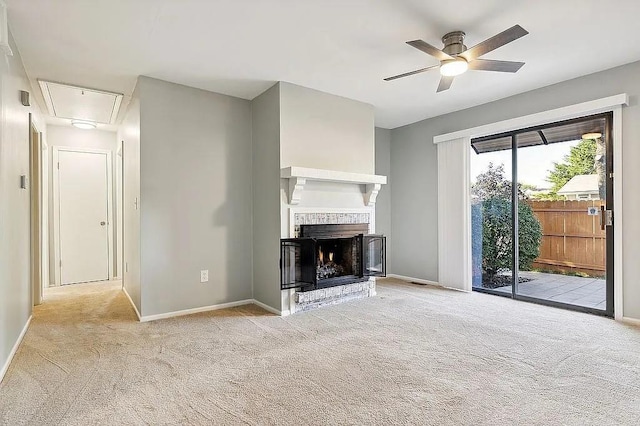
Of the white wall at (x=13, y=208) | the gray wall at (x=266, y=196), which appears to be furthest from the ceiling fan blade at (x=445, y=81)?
the white wall at (x=13, y=208)

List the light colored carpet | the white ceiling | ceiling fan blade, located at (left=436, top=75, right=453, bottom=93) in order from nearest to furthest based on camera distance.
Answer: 1. the light colored carpet
2. the white ceiling
3. ceiling fan blade, located at (left=436, top=75, right=453, bottom=93)

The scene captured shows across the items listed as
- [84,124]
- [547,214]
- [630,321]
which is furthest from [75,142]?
[630,321]

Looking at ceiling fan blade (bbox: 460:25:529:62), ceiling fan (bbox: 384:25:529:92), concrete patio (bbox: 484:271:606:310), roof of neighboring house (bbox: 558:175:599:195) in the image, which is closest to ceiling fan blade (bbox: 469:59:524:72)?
ceiling fan (bbox: 384:25:529:92)

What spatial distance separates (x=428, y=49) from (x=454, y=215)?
274 centimetres

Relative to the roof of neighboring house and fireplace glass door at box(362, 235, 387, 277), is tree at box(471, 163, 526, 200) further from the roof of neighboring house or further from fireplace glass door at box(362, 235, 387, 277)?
fireplace glass door at box(362, 235, 387, 277)

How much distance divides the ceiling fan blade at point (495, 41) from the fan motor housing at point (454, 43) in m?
0.07

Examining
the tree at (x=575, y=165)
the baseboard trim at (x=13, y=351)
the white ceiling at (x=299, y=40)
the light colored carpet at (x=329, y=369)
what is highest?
the white ceiling at (x=299, y=40)

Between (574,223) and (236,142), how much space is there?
12.9 feet

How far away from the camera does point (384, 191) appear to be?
579 cm

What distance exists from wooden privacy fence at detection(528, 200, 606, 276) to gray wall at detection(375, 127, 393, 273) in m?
2.12

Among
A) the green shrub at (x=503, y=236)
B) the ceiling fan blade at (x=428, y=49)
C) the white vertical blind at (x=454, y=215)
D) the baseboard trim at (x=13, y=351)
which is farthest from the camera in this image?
the white vertical blind at (x=454, y=215)

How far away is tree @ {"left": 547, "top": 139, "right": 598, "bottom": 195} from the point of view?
374 centimetres

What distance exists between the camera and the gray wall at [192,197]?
3.58 m

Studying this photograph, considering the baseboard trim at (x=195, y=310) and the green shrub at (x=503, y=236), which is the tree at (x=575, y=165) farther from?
the baseboard trim at (x=195, y=310)
